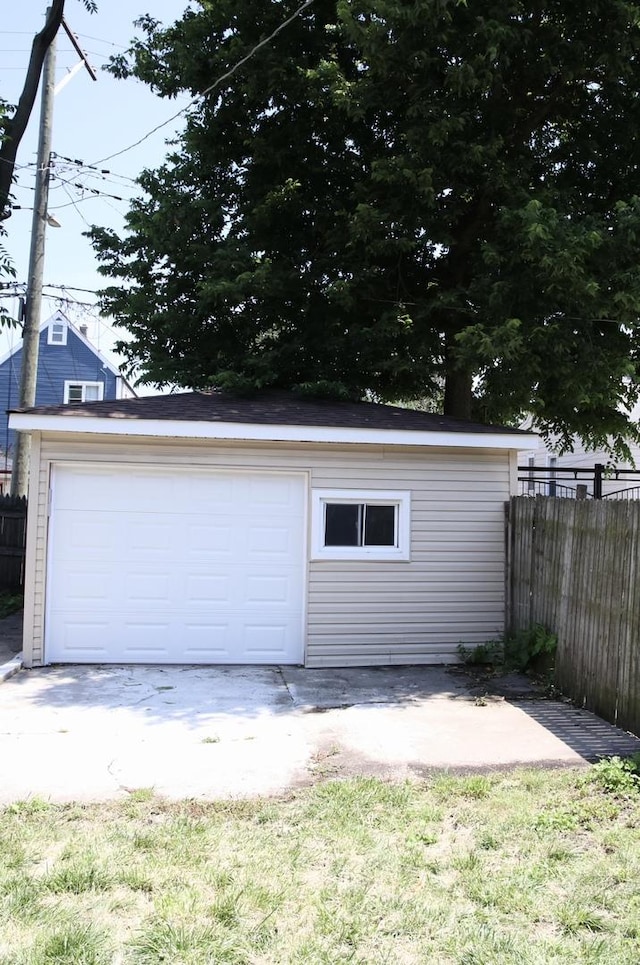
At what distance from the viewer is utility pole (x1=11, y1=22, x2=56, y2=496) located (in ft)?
38.2

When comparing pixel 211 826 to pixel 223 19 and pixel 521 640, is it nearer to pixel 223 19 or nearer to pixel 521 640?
pixel 521 640

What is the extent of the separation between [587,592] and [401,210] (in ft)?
19.1

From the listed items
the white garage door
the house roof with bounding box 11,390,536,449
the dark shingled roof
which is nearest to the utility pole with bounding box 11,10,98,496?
the dark shingled roof

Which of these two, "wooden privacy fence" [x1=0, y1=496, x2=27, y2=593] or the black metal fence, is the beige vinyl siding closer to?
the black metal fence

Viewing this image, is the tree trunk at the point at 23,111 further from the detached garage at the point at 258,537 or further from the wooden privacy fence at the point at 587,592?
the wooden privacy fence at the point at 587,592

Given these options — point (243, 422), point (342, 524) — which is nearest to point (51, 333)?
point (243, 422)

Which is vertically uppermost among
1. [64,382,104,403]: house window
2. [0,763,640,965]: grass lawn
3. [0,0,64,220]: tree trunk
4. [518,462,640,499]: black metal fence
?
[0,0,64,220]: tree trunk

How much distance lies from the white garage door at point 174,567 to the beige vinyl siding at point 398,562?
0.55 ft

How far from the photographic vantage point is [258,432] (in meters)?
7.28

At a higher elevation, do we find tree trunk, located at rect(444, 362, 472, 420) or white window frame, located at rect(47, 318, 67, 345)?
white window frame, located at rect(47, 318, 67, 345)

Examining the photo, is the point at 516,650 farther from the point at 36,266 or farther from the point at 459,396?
the point at 36,266

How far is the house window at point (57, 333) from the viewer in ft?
79.9

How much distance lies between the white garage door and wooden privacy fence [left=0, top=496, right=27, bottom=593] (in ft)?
15.3

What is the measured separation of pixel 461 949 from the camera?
8.88 feet
